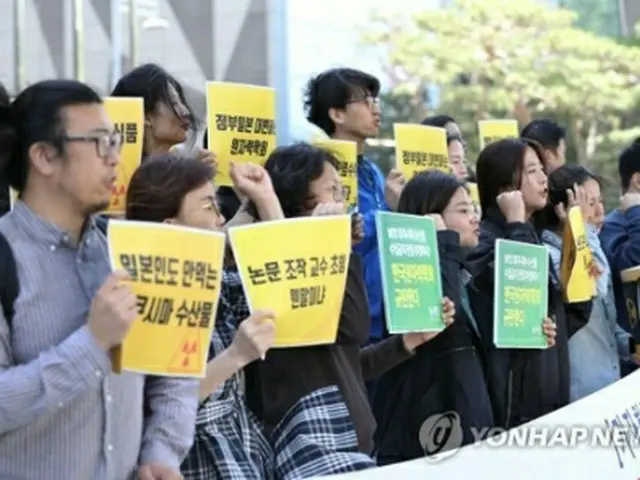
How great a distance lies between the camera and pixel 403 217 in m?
4.07

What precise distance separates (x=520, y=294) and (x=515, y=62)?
1720 centimetres

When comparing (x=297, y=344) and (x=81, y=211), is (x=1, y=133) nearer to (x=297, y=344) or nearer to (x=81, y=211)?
(x=81, y=211)

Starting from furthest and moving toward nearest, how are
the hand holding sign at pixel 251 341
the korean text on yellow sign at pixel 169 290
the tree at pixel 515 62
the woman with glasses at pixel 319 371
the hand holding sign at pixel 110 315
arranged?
the tree at pixel 515 62 → the woman with glasses at pixel 319 371 → the hand holding sign at pixel 251 341 → the korean text on yellow sign at pixel 169 290 → the hand holding sign at pixel 110 315

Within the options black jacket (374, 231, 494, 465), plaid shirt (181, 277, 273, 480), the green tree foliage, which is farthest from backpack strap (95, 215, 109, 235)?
the green tree foliage

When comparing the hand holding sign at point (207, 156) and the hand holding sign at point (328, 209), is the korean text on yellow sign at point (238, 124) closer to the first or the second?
the hand holding sign at point (207, 156)

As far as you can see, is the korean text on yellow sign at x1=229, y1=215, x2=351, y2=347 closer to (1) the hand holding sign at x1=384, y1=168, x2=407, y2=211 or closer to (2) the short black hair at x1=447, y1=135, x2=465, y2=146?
(1) the hand holding sign at x1=384, y1=168, x2=407, y2=211

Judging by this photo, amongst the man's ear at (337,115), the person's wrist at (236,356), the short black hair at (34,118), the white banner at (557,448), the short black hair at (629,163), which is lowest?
the white banner at (557,448)

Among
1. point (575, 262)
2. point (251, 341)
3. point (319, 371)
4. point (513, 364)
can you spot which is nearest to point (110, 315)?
point (251, 341)

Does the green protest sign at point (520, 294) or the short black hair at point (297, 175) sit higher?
the short black hair at point (297, 175)

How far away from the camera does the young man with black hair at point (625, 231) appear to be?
578cm

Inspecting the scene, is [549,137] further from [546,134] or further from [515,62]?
[515,62]

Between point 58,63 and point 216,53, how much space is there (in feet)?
12.1

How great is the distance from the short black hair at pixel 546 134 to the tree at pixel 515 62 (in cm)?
1480

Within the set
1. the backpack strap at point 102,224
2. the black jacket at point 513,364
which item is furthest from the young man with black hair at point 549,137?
the backpack strap at point 102,224
